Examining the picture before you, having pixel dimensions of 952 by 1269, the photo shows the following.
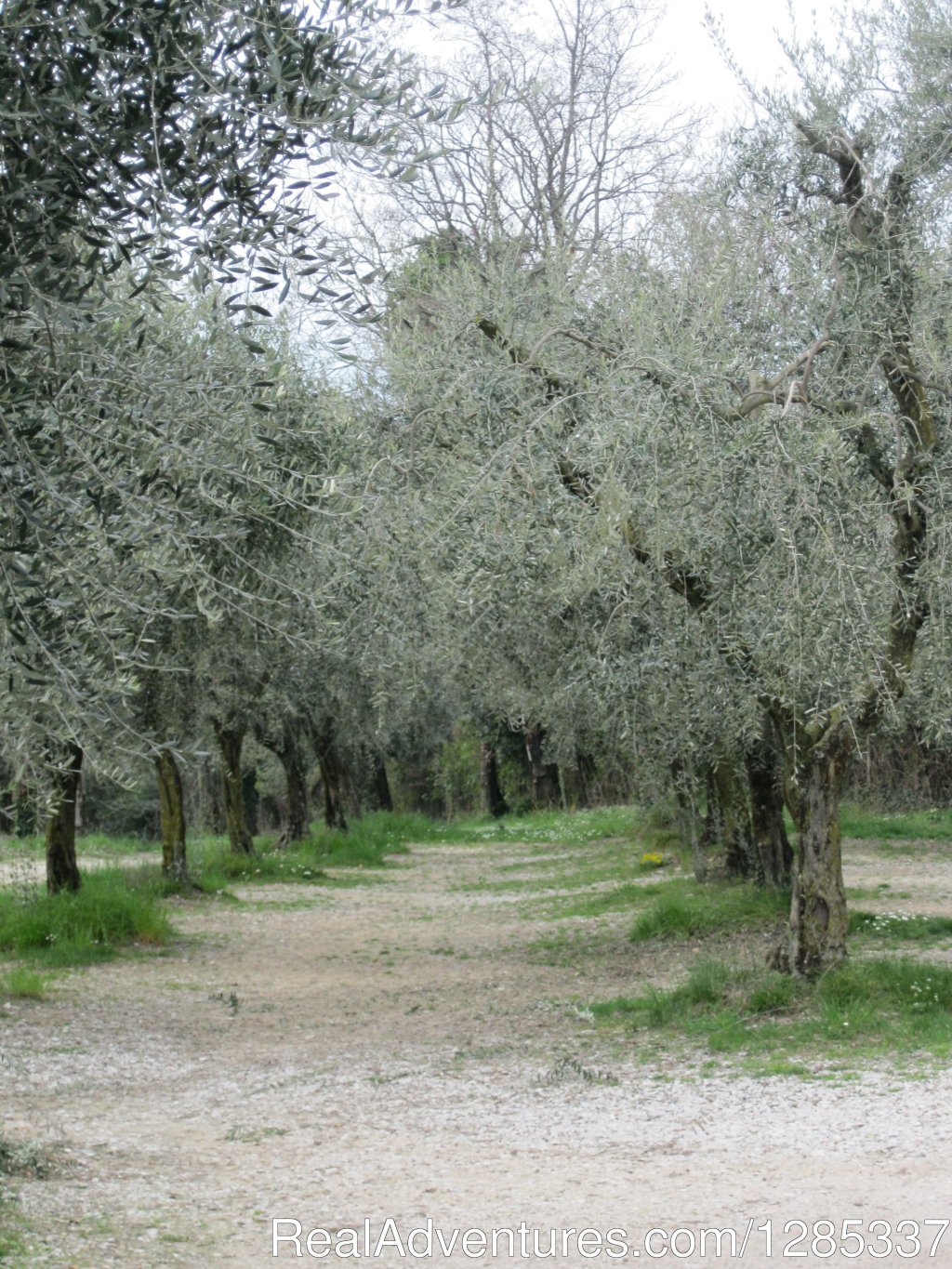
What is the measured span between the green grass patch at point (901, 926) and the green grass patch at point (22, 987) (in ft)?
24.6

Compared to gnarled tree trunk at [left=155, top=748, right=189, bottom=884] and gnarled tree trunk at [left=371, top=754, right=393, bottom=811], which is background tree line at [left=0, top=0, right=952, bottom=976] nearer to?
gnarled tree trunk at [left=155, top=748, right=189, bottom=884]

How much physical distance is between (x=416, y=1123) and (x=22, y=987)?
5335mm

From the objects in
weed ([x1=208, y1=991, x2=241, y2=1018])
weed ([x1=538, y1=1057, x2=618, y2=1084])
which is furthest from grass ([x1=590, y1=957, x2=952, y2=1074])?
weed ([x1=208, y1=991, x2=241, y2=1018])

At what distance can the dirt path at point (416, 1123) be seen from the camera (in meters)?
5.25

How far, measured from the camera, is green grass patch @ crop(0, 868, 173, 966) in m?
13.2

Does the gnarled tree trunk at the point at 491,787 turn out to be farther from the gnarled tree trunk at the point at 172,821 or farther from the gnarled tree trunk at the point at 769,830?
the gnarled tree trunk at the point at 769,830

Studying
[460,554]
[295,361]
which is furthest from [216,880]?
[460,554]

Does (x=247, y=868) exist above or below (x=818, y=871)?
below

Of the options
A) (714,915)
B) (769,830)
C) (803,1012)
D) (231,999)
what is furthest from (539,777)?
(803,1012)

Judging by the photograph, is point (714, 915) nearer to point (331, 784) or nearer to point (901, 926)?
point (901, 926)

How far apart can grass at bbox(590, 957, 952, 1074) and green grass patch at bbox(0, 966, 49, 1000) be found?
4.82 m

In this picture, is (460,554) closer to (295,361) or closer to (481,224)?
(295,361)

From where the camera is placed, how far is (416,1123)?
712 cm

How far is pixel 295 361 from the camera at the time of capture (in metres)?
10.1
